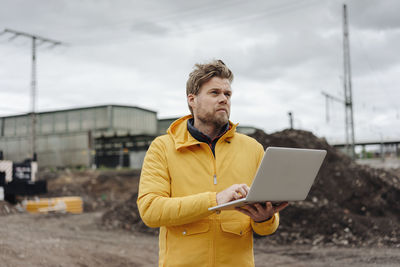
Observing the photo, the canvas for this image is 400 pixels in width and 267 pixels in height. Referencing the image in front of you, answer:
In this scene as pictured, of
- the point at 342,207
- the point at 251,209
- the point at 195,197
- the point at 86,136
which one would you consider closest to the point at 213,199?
the point at 195,197

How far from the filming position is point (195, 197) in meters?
2.09

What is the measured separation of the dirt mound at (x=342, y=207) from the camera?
393 inches

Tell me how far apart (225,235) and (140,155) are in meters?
31.5

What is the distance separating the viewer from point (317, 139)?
47.9ft

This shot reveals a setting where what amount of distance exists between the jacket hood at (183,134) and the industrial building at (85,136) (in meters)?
30.9

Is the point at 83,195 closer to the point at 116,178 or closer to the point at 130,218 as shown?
the point at 116,178

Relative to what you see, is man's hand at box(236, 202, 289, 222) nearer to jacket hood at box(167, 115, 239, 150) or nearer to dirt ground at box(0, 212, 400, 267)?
jacket hood at box(167, 115, 239, 150)

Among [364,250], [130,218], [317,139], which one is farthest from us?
[317,139]

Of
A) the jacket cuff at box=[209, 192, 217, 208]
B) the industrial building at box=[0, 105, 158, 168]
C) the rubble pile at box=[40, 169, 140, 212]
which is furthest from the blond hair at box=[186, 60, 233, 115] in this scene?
the industrial building at box=[0, 105, 158, 168]

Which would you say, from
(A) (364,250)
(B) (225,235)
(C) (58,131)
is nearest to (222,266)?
(B) (225,235)

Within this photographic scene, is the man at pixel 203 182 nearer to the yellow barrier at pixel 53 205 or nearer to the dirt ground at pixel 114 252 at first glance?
the dirt ground at pixel 114 252

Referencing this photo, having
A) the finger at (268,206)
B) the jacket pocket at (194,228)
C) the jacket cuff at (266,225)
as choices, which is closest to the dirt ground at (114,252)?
the jacket cuff at (266,225)

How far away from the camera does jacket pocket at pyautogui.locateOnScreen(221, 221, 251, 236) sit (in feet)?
7.43

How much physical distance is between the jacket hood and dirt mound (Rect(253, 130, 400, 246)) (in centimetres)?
825
